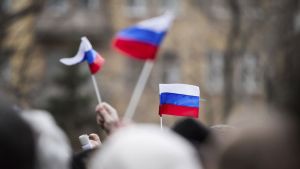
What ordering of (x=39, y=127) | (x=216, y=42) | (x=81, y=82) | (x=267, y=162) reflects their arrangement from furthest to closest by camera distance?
1. (x=216, y=42)
2. (x=81, y=82)
3. (x=39, y=127)
4. (x=267, y=162)

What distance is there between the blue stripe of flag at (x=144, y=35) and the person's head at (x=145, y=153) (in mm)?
1808

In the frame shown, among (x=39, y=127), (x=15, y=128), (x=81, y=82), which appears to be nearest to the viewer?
(x=15, y=128)

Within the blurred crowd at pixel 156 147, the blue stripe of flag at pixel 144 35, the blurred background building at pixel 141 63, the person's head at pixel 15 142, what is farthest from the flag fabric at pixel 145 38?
the blurred background building at pixel 141 63

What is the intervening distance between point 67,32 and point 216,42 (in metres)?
5.03

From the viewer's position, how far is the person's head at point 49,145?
144 inches

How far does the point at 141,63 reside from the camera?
34.2 meters

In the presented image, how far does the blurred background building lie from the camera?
23.9 m

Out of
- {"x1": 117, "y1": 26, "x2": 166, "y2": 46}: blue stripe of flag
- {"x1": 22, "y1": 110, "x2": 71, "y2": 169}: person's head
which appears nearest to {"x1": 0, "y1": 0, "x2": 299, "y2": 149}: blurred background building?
{"x1": 117, "y1": 26, "x2": 166, "y2": 46}: blue stripe of flag

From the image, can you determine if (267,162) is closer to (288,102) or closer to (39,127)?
(288,102)

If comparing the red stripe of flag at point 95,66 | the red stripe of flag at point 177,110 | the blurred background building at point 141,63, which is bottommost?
the blurred background building at point 141,63

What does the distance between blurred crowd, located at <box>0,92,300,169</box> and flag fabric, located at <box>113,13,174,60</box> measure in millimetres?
1211

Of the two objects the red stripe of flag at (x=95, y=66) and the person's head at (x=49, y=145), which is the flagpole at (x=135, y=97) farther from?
the red stripe of flag at (x=95, y=66)

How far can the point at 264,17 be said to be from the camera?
23.3 metres

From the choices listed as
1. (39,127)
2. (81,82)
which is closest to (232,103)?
(81,82)
